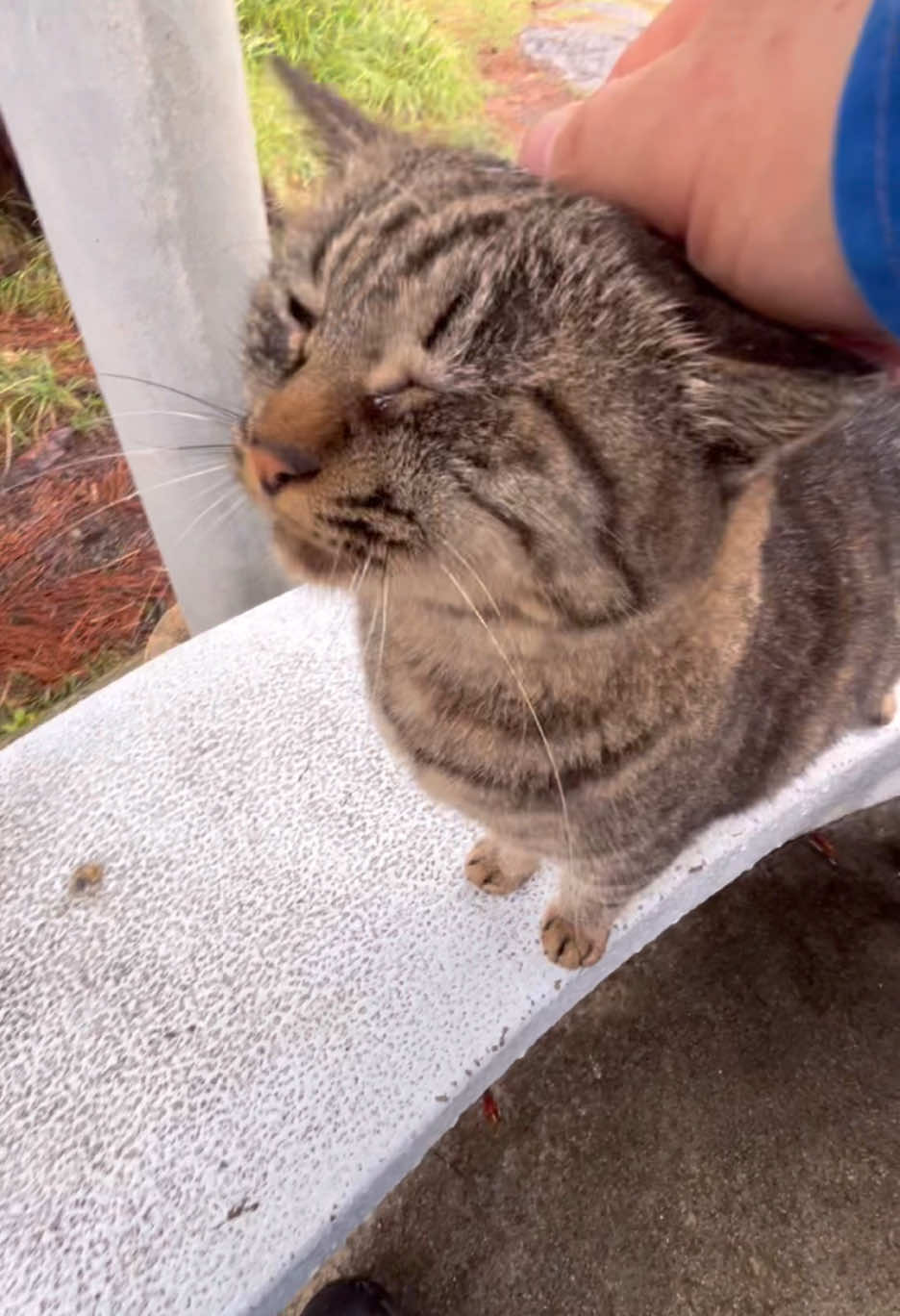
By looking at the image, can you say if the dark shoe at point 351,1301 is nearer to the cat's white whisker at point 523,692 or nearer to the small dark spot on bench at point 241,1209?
the small dark spot on bench at point 241,1209

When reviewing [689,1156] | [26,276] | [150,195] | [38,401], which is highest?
[150,195]

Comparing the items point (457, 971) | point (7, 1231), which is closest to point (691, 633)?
point (457, 971)

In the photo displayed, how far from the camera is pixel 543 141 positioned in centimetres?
77

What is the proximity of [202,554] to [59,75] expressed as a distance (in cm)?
71

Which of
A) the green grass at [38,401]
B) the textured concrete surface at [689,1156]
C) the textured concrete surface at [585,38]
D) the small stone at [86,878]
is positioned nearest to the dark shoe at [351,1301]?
the textured concrete surface at [689,1156]

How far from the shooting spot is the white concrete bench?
978 mm

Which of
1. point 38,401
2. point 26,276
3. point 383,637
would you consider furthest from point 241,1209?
point 26,276

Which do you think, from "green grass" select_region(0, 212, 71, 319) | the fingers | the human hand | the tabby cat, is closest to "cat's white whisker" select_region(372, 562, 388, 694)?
the tabby cat

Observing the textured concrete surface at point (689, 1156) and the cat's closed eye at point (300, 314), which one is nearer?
the cat's closed eye at point (300, 314)

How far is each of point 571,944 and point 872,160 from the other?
0.91 m

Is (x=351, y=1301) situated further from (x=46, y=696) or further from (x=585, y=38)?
(x=585, y=38)

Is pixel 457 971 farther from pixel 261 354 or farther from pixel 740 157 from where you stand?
pixel 740 157

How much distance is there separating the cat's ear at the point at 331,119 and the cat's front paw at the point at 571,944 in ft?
2.88

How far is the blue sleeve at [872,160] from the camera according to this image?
521 millimetres
